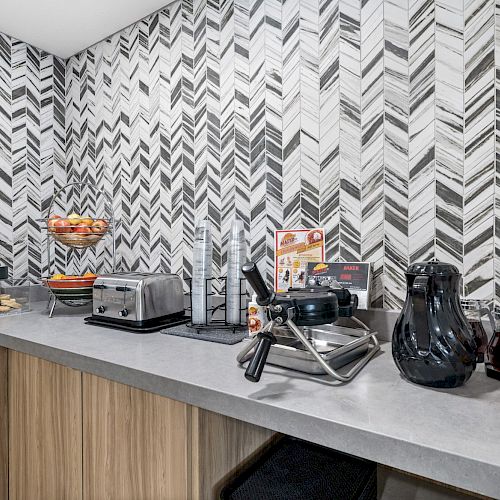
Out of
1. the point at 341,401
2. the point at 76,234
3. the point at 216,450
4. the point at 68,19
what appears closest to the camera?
the point at 341,401

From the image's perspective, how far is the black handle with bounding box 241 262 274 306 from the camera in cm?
86

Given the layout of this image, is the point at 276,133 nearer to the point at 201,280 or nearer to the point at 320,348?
the point at 201,280

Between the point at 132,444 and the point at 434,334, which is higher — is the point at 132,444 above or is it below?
below

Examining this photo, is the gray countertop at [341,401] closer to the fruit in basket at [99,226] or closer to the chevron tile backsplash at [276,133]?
the chevron tile backsplash at [276,133]

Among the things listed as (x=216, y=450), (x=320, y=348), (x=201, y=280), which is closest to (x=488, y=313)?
(x=320, y=348)

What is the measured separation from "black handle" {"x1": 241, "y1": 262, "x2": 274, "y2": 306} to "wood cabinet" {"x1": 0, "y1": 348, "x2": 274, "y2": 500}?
0.29 meters

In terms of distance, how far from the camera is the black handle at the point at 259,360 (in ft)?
2.66

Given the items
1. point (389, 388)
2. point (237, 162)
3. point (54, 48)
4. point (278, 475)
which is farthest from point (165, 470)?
point (54, 48)

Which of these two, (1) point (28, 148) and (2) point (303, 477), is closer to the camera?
(2) point (303, 477)

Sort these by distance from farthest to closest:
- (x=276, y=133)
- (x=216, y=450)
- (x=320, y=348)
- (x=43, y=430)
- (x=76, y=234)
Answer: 1. (x=76, y=234)
2. (x=276, y=133)
3. (x=43, y=430)
4. (x=320, y=348)
5. (x=216, y=450)

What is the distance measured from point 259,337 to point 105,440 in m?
0.54

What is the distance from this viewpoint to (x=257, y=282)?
0.87 metres

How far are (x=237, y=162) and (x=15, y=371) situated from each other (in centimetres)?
110

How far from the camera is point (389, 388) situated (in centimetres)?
86
